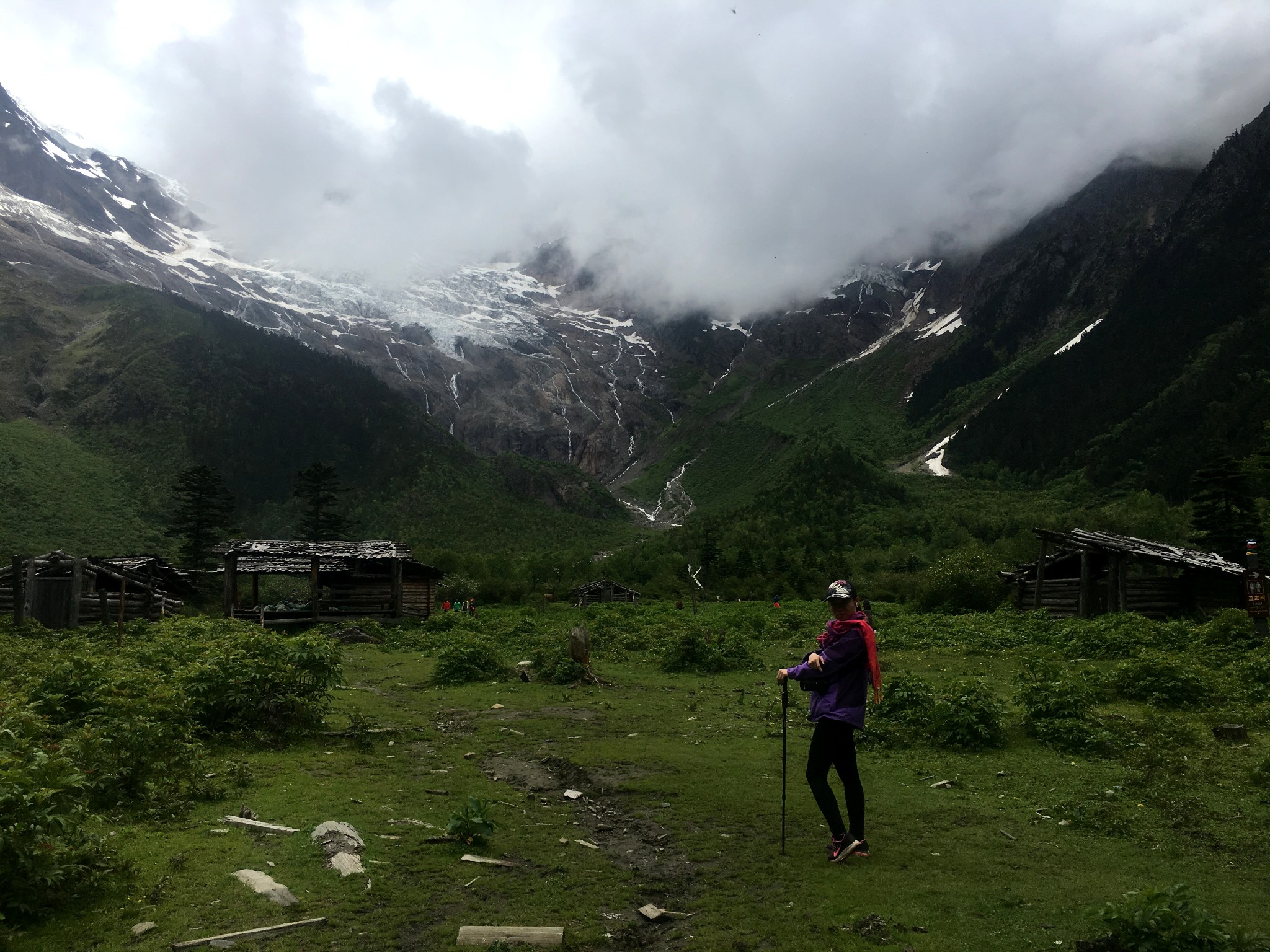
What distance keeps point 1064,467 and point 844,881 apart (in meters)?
109

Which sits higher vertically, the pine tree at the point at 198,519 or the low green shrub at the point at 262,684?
the pine tree at the point at 198,519

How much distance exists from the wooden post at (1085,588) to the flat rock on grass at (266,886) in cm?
2945

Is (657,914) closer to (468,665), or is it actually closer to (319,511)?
(468,665)

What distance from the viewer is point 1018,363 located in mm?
143500

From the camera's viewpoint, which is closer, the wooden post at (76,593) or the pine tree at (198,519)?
the wooden post at (76,593)

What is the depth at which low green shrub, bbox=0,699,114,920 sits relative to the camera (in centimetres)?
527

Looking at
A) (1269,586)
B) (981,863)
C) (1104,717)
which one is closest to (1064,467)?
(1269,586)

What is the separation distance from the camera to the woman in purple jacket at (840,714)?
739 centimetres

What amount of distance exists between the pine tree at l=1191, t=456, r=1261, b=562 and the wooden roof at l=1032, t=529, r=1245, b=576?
14.4 meters

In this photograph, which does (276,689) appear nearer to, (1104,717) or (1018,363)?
(1104,717)

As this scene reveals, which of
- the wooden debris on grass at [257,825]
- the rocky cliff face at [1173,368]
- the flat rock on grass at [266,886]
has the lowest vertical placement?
the wooden debris on grass at [257,825]

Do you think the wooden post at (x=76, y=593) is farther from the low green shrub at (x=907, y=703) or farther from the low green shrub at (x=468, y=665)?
the low green shrub at (x=907, y=703)

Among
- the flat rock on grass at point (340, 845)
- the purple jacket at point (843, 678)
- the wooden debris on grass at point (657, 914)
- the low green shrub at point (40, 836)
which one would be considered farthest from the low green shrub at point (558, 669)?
the low green shrub at point (40, 836)

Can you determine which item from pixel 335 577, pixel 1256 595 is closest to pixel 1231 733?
pixel 1256 595
